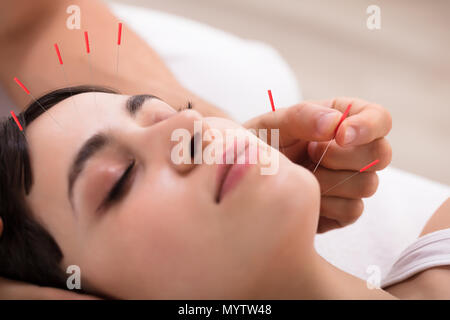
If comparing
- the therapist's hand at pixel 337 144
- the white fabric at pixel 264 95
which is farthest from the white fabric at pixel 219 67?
the therapist's hand at pixel 337 144

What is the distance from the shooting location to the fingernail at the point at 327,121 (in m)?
0.85

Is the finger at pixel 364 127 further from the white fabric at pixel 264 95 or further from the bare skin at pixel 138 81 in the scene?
the white fabric at pixel 264 95

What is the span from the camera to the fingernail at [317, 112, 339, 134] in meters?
0.85

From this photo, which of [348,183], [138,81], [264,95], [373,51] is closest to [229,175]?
[348,183]

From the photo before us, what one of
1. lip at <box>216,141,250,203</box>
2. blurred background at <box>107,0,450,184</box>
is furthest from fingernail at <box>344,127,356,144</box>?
blurred background at <box>107,0,450,184</box>

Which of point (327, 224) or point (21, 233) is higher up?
point (21, 233)

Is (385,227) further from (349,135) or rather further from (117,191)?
(117,191)

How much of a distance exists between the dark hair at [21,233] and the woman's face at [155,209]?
0.02 metres

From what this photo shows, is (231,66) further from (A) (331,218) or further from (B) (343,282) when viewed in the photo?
(B) (343,282)

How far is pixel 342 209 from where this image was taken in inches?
39.7

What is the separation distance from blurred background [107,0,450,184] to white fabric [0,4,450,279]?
0.37m

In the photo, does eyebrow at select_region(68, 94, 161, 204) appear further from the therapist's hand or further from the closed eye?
the therapist's hand

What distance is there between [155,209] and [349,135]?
1.31ft

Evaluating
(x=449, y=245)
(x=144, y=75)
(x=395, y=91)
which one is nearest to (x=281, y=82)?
(x=144, y=75)
